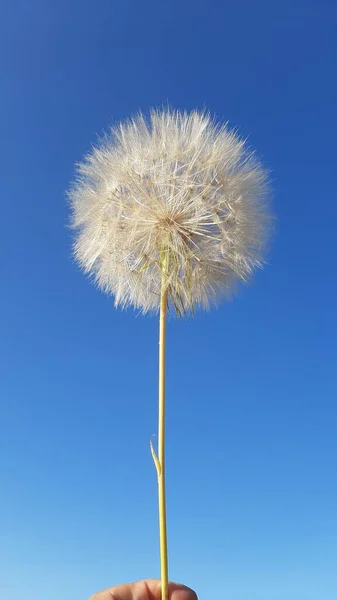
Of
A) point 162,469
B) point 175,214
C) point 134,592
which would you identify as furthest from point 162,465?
point 175,214

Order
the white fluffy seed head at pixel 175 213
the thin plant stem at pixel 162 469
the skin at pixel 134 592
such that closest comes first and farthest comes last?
the thin plant stem at pixel 162 469, the skin at pixel 134 592, the white fluffy seed head at pixel 175 213

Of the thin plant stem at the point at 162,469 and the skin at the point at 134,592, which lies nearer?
the thin plant stem at the point at 162,469

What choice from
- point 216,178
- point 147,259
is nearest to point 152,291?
point 147,259

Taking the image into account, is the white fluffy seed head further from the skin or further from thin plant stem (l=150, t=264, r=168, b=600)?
the skin

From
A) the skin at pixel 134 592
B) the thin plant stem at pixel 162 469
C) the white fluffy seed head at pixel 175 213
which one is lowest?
the skin at pixel 134 592

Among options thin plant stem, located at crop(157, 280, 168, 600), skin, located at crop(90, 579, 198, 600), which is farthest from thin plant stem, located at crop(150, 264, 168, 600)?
skin, located at crop(90, 579, 198, 600)

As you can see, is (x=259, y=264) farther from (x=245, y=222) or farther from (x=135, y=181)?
(x=135, y=181)

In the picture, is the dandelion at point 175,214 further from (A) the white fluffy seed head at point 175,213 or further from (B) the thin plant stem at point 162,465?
(B) the thin plant stem at point 162,465

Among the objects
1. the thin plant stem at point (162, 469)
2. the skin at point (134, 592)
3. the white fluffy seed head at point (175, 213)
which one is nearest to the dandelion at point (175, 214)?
the white fluffy seed head at point (175, 213)

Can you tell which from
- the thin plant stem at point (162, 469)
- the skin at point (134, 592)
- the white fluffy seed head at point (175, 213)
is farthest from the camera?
the white fluffy seed head at point (175, 213)

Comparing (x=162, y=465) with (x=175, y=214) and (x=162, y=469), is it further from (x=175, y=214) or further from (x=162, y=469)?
(x=175, y=214)
